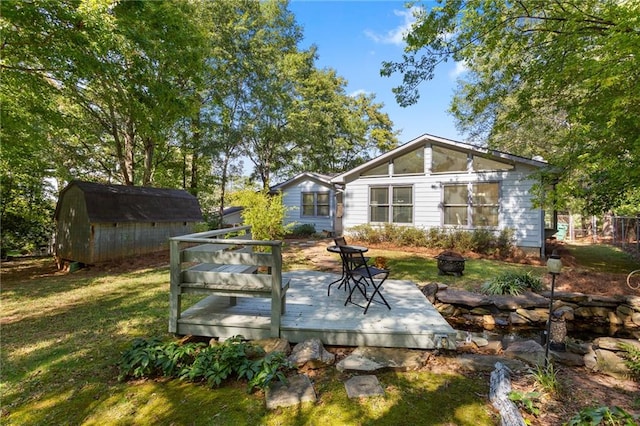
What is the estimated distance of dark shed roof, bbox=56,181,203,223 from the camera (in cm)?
820

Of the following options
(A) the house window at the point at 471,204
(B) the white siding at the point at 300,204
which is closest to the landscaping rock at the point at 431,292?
(A) the house window at the point at 471,204

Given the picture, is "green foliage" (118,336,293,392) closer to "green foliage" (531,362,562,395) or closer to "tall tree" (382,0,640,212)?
"green foliage" (531,362,562,395)

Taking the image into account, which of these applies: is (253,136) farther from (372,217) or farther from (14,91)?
(14,91)

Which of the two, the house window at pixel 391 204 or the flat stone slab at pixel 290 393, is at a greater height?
the house window at pixel 391 204

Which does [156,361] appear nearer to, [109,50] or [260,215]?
[260,215]

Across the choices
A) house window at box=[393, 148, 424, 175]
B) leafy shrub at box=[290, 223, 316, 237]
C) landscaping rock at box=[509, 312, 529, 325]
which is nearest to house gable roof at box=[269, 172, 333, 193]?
leafy shrub at box=[290, 223, 316, 237]

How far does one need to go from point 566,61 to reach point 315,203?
11676 mm

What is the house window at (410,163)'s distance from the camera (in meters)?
11.3

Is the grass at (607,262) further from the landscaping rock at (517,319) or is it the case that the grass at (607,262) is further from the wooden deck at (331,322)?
the wooden deck at (331,322)

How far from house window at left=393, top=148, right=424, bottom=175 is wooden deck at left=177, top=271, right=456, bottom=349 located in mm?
7939

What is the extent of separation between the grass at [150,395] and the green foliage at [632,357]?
1808mm

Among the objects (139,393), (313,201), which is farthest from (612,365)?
(313,201)

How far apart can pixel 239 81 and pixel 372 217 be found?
11.1m

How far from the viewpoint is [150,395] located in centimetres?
253
